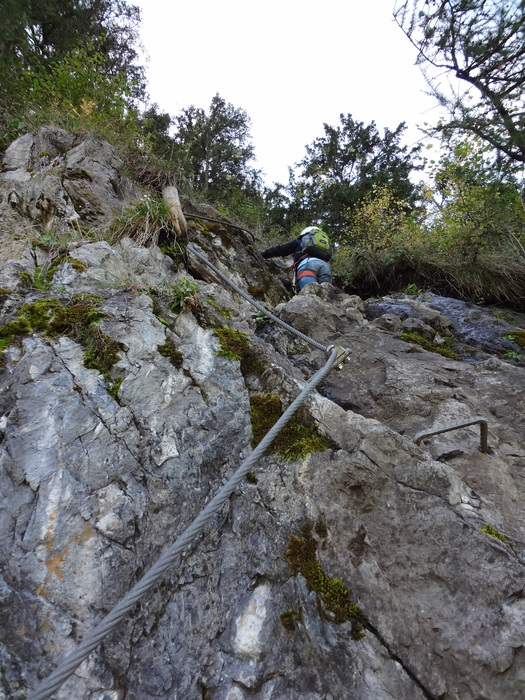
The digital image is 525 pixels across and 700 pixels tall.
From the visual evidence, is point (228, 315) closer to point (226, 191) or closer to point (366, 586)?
point (366, 586)

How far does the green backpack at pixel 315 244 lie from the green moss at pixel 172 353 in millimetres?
5340

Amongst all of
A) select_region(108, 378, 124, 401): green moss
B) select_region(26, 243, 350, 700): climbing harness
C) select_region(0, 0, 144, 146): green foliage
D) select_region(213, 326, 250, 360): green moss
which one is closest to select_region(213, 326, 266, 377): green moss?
select_region(213, 326, 250, 360): green moss

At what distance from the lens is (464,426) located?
237cm

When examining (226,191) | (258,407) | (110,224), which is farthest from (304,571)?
(226,191)

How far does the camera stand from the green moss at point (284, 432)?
7.29 ft

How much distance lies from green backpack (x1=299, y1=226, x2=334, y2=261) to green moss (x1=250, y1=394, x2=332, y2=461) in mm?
5447

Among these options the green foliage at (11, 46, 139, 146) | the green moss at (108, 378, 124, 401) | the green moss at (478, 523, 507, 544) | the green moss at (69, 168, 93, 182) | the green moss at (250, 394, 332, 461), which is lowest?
the green moss at (478, 523, 507, 544)

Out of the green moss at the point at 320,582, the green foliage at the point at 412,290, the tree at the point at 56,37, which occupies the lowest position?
the green moss at the point at 320,582

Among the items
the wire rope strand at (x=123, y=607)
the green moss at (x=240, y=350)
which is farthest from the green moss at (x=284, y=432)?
the wire rope strand at (x=123, y=607)

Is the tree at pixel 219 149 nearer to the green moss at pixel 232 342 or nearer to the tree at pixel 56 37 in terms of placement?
the tree at pixel 56 37

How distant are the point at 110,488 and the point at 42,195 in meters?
4.30

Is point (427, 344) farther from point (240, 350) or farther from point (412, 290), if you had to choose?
point (412, 290)

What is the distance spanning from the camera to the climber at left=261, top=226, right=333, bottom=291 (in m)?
6.98

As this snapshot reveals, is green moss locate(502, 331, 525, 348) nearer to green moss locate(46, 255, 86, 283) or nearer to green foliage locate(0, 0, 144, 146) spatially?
green moss locate(46, 255, 86, 283)
